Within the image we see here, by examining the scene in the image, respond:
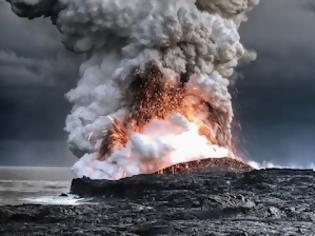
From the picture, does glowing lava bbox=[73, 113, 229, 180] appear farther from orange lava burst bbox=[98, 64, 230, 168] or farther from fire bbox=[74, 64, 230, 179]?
orange lava burst bbox=[98, 64, 230, 168]

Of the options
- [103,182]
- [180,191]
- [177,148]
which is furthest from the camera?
[177,148]

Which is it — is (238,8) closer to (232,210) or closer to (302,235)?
(232,210)

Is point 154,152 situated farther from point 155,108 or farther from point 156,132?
point 155,108

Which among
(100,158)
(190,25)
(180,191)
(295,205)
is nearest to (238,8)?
(190,25)

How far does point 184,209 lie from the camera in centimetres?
5566

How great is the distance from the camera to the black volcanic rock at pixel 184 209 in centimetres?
4281

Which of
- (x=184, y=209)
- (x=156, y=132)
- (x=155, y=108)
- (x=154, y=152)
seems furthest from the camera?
(x=155, y=108)

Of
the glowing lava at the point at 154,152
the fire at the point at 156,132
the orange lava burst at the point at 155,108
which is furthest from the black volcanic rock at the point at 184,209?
the orange lava burst at the point at 155,108

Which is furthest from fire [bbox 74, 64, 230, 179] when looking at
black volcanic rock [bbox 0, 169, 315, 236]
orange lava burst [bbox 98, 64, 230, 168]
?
black volcanic rock [bbox 0, 169, 315, 236]

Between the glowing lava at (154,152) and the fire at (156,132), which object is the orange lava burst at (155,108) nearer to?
the fire at (156,132)

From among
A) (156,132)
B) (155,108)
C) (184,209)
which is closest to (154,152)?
(156,132)

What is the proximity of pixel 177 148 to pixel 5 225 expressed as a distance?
42.5m

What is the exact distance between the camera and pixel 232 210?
2162 inches

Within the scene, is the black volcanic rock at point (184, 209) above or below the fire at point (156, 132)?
below
